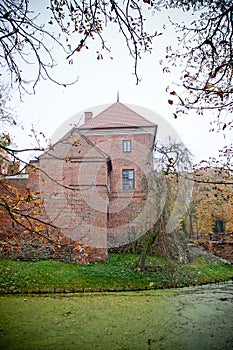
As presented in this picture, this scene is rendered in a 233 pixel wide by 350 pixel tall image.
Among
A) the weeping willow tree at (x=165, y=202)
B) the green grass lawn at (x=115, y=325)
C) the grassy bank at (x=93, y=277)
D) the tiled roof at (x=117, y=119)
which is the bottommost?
the grassy bank at (x=93, y=277)

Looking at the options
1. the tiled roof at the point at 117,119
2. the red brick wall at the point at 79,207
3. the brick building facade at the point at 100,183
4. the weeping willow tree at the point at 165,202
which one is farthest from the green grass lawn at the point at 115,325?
the tiled roof at the point at 117,119

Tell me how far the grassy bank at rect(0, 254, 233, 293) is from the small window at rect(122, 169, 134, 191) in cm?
650

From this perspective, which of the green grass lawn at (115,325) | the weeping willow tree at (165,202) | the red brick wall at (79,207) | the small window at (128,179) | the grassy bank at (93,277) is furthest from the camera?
the small window at (128,179)

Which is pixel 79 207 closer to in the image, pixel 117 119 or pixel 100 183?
pixel 100 183

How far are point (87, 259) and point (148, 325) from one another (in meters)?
6.81

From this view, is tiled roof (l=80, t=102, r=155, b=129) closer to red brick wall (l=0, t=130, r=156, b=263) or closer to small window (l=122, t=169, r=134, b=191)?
small window (l=122, t=169, r=134, b=191)

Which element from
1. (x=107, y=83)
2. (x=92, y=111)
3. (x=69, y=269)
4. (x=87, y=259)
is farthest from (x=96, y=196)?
(x=92, y=111)

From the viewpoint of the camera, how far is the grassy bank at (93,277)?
24.0ft

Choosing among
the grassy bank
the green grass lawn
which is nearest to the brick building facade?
the grassy bank

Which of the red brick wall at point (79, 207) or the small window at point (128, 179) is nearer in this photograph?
the red brick wall at point (79, 207)

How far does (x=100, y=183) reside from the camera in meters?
11.4

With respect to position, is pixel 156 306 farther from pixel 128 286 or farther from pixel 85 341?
pixel 128 286

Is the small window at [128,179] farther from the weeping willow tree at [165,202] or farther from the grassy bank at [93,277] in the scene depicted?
the weeping willow tree at [165,202]

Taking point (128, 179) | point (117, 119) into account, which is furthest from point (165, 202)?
point (117, 119)
